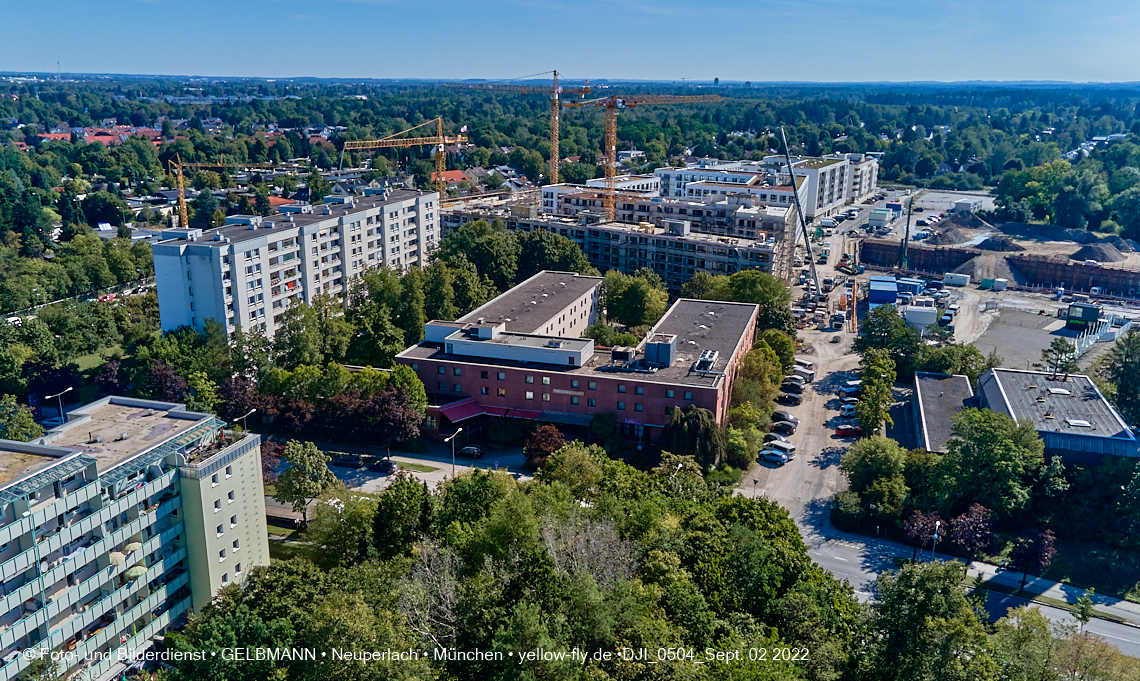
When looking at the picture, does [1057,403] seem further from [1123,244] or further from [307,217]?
[1123,244]

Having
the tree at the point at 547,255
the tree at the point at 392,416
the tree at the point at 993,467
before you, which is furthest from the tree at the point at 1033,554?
the tree at the point at 547,255

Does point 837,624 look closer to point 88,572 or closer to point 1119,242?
point 88,572

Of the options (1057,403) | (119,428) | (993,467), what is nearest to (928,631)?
(993,467)

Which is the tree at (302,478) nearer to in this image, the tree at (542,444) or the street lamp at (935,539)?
the tree at (542,444)

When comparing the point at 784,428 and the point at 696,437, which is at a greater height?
the point at 696,437

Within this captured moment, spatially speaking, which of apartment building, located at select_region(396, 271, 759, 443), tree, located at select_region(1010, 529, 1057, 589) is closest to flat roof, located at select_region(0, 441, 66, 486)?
apartment building, located at select_region(396, 271, 759, 443)

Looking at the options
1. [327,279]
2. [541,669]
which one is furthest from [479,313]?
[541,669]
